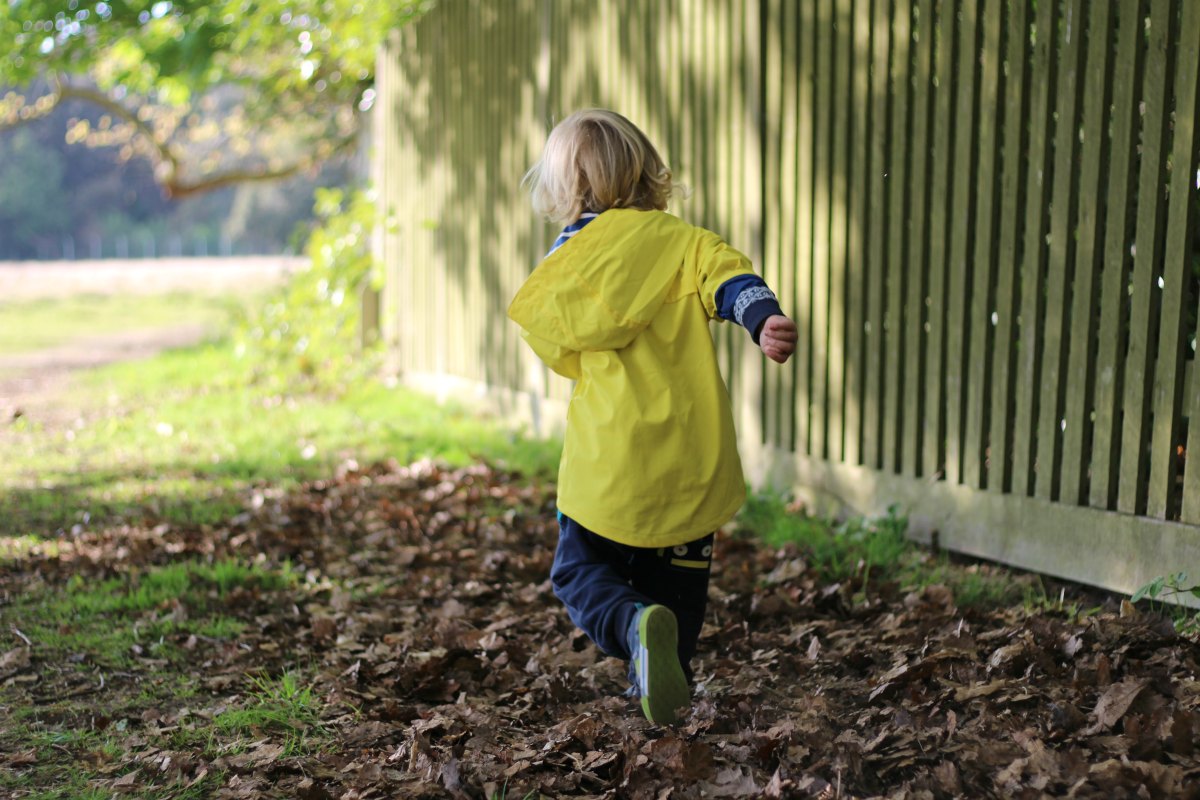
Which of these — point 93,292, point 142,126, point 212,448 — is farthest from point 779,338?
point 93,292

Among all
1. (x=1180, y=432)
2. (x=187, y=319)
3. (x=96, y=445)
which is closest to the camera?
(x=1180, y=432)

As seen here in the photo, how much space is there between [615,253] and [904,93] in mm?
2176

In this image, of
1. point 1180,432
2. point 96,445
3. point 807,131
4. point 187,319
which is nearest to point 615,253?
point 1180,432

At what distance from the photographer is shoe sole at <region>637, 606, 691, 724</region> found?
285 centimetres

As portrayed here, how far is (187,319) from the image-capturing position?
25047mm

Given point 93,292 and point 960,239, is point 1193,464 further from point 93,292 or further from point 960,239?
point 93,292

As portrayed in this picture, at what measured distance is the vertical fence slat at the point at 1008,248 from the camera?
424cm

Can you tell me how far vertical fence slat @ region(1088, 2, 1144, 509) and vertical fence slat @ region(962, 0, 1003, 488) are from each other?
46 centimetres

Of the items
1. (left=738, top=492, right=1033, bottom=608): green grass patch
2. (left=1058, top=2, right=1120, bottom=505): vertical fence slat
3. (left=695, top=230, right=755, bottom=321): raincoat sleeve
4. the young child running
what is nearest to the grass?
the young child running

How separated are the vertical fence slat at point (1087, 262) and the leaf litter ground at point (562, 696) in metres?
0.53

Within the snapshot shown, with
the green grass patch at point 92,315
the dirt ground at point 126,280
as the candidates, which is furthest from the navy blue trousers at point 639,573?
the dirt ground at point 126,280

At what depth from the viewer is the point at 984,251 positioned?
14.5 ft

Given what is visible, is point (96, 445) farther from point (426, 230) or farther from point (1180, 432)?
point (1180, 432)

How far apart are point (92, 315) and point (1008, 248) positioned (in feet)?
81.4
